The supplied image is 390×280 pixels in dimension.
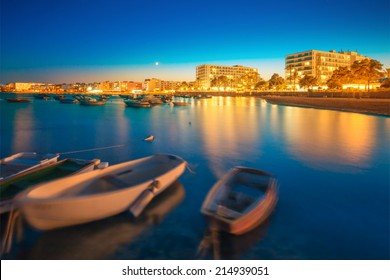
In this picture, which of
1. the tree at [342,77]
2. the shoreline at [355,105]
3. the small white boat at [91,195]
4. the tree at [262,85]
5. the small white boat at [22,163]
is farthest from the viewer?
the tree at [262,85]

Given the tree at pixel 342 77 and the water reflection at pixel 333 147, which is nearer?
the water reflection at pixel 333 147

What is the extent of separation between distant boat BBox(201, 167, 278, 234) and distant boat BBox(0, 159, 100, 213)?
5496mm

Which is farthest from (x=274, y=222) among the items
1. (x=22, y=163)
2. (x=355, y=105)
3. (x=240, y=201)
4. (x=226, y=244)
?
(x=355, y=105)

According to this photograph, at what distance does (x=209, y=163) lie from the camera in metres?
15.2

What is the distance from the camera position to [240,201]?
7.82 metres

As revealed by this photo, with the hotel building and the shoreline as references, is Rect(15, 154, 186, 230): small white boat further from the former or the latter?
the hotel building

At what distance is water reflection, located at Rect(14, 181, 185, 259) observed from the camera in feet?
20.4

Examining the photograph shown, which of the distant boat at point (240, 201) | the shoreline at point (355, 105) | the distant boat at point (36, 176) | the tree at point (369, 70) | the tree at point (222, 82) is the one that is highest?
the tree at point (222, 82)

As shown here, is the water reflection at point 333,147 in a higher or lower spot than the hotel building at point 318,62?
lower

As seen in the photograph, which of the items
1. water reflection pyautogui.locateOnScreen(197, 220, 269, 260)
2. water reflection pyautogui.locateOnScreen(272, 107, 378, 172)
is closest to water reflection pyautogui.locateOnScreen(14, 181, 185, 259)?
water reflection pyautogui.locateOnScreen(197, 220, 269, 260)

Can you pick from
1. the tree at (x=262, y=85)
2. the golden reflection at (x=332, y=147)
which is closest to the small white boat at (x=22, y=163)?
the golden reflection at (x=332, y=147)

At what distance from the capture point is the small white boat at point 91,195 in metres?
6.09

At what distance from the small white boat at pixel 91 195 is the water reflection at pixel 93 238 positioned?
34cm

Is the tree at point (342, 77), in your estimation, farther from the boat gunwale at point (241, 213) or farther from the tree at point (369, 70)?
the boat gunwale at point (241, 213)
